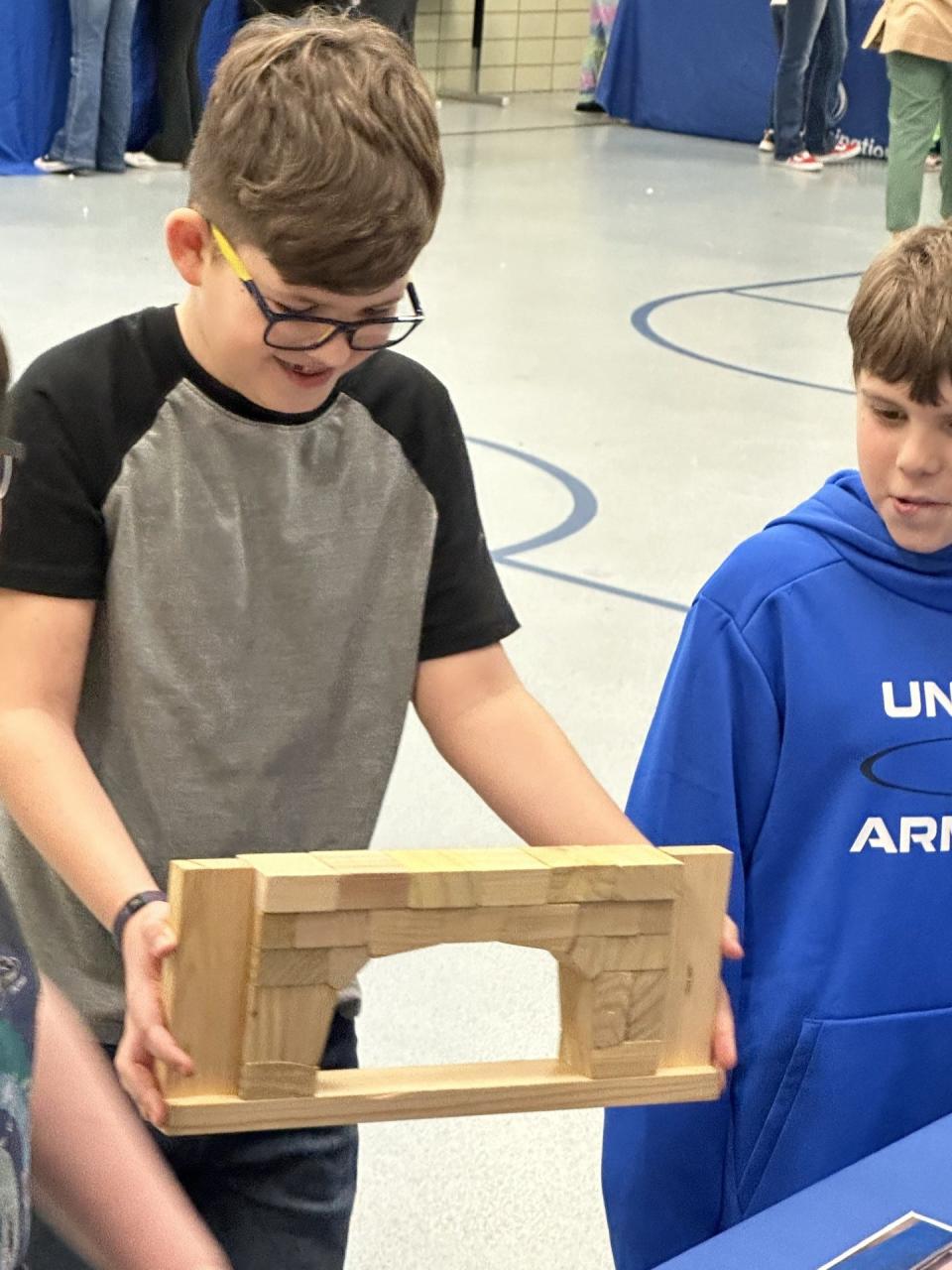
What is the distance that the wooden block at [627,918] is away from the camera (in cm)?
106

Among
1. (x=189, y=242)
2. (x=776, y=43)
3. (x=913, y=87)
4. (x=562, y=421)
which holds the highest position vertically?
(x=189, y=242)

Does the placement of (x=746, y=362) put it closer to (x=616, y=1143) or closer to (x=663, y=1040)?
(x=616, y=1143)

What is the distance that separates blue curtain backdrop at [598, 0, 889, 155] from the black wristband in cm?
1038

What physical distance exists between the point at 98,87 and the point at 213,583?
24.4ft

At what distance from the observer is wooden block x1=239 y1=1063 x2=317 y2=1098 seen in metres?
1.03

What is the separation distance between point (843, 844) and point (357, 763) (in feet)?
1.28

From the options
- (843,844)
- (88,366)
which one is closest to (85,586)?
(88,366)

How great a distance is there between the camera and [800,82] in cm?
1031

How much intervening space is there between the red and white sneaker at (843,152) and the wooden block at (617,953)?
10.4 m

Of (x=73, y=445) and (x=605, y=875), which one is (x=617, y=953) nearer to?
(x=605, y=875)

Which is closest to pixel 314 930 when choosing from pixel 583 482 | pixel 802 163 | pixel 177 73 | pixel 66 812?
pixel 66 812

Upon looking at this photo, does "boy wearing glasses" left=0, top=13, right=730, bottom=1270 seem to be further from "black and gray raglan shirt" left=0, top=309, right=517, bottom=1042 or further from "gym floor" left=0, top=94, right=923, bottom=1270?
"gym floor" left=0, top=94, right=923, bottom=1270

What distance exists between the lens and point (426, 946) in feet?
3.29

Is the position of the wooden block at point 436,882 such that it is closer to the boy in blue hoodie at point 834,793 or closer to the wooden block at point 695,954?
the wooden block at point 695,954
